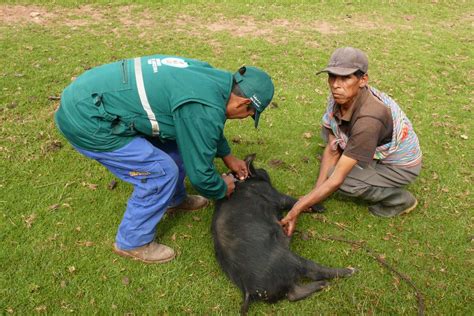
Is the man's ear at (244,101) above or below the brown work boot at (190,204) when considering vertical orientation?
above

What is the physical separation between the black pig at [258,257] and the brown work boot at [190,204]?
543 mm

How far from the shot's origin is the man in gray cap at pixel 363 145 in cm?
355

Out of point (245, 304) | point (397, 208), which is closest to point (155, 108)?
point (245, 304)

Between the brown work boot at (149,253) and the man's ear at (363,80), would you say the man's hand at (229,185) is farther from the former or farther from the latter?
the man's ear at (363,80)

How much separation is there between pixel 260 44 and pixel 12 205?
5.95m

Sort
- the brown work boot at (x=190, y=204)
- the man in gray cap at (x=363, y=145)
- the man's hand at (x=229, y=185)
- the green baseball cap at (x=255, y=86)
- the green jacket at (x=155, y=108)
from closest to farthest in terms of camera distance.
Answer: the green jacket at (x=155, y=108)
the green baseball cap at (x=255, y=86)
the man in gray cap at (x=363, y=145)
the man's hand at (x=229, y=185)
the brown work boot at (x=190, y=204)

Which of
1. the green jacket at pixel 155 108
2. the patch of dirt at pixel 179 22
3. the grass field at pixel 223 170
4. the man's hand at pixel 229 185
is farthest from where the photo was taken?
the patch of dirt at pixel 179 22

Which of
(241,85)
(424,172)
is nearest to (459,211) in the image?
(424,172)

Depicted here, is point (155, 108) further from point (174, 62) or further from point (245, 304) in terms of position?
point (245, 304)

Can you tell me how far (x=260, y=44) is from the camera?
8484 mm

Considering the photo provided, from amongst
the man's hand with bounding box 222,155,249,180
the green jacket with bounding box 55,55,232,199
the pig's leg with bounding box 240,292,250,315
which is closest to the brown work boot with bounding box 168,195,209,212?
the man's hand with bounding box 222,155,249,180

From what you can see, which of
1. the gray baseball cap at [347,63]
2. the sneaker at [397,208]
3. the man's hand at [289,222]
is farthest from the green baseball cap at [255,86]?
the sneaker at [397,208]

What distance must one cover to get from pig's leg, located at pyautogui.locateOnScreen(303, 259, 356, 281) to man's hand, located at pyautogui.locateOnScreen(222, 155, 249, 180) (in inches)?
46.3

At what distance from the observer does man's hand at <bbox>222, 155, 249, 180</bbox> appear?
4.15 meters
